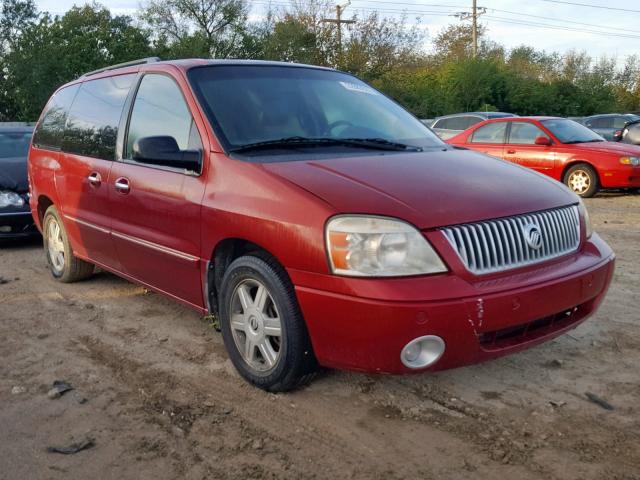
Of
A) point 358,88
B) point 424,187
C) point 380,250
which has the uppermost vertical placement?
point 358,88

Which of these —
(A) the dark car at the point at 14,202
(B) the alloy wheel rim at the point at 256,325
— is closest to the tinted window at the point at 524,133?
(A) the dark car at the point at 14,202

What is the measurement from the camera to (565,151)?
11258 mm

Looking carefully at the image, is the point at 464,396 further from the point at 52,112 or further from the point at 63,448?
the point at 52,112

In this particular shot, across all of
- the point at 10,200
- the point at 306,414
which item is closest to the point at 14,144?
the point at 10,200

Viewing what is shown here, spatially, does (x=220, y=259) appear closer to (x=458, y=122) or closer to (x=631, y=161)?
(x=631, y=161)

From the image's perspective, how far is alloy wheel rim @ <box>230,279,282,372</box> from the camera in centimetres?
334

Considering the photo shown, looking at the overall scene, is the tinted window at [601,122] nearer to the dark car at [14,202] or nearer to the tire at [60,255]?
the dark car at [14,202]

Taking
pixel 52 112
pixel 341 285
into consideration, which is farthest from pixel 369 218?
pixel 52 112

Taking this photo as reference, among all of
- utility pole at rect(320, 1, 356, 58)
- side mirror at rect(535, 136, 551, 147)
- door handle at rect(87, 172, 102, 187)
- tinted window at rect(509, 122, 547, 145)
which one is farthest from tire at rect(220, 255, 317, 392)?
utility pole at rect(320, 1, 356, 58)

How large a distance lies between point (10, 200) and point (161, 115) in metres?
4.11

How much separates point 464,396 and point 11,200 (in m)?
6.02

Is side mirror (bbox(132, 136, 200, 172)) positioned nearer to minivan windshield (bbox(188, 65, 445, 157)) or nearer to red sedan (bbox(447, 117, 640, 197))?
minivan windshield (bbox(188, 65, 445, 157))

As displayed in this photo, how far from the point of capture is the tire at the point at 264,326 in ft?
10.4

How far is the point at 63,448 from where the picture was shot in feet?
9.66
